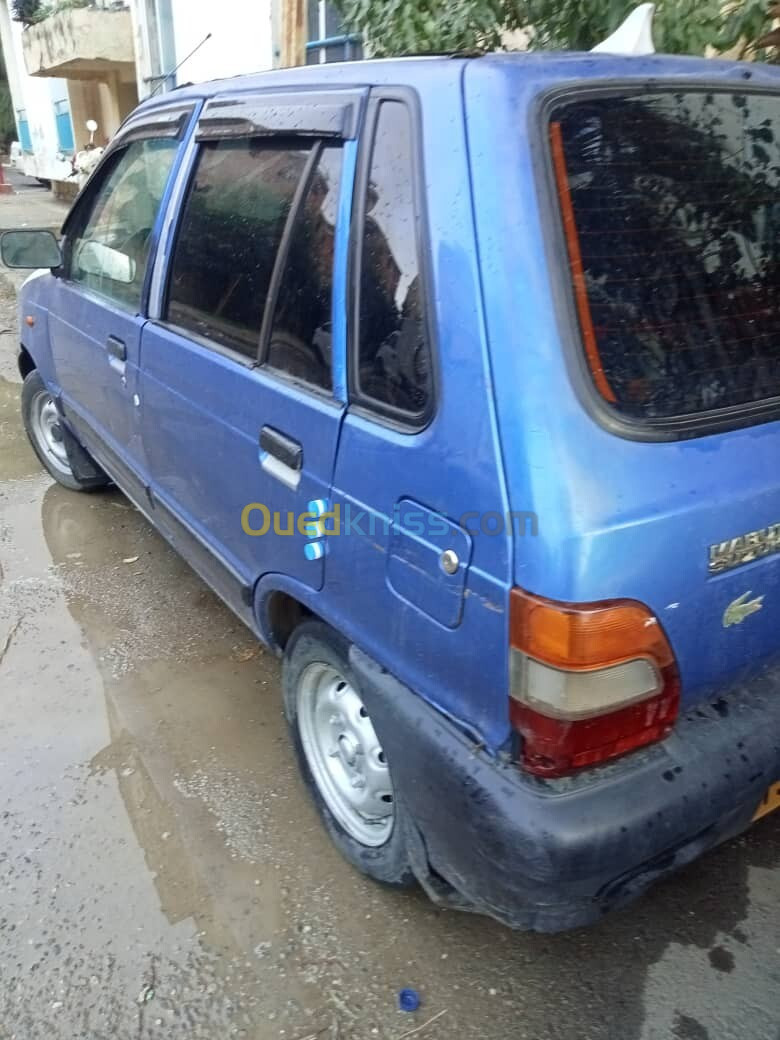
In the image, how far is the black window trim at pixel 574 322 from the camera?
141 cm

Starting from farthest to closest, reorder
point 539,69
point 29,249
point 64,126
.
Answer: point 64,126, point 29,249, point 539,69

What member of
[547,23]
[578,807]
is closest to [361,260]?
[578,807]

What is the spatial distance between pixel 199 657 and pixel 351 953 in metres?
1.46

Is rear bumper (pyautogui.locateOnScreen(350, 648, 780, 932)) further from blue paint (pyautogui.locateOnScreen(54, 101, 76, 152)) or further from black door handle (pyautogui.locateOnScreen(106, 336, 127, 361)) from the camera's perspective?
blue paint (pyautogui.locateOnScreen(54, 101, 76, 152))

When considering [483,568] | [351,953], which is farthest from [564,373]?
[351,953]

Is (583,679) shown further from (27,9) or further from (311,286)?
(27,9)

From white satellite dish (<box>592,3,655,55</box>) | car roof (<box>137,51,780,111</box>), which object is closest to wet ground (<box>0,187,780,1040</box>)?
car roof (<box>137,51,780,111</box>)

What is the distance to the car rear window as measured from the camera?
146 cm

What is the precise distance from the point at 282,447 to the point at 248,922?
4.10 feet

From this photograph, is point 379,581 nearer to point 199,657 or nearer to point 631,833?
point 631,833

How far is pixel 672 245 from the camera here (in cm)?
156

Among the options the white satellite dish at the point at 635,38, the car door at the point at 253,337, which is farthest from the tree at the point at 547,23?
the car door at the point at 253,337

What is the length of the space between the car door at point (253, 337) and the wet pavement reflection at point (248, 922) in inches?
23.8

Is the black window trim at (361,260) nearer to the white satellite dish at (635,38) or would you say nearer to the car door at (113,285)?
the white satellite dish at (635,38)
